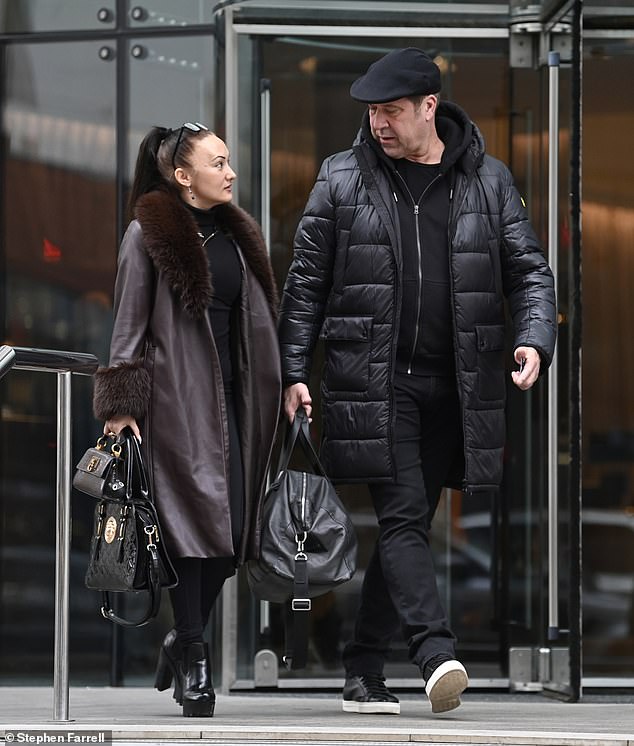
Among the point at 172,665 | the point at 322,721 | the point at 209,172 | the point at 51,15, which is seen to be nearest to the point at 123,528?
the point at 172,665

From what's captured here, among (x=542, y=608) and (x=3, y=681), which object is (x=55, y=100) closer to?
(x=3, y=681)

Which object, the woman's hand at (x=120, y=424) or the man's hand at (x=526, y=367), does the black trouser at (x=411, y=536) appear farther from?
the woman's hand at (x=120, y=424)

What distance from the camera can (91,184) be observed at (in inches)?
283

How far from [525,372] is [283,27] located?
7.65 feet

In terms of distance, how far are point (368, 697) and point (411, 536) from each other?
61cm

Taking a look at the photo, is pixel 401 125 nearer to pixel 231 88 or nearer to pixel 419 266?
pixel 419 266

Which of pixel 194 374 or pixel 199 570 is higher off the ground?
pixel 194 374

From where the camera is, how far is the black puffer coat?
5129mm

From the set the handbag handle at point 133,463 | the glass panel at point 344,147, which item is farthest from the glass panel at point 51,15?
the handbag handle at point 133,463

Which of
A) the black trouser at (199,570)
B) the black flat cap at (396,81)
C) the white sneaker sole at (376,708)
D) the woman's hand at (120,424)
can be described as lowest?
the white sneaker sole at (376,708)

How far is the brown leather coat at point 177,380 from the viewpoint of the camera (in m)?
5.07

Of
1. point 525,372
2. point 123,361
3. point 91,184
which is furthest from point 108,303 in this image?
point 525,372

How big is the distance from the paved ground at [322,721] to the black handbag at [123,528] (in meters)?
0.42

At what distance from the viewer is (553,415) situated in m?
6.59
